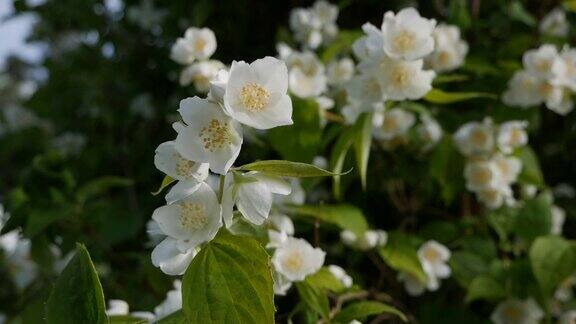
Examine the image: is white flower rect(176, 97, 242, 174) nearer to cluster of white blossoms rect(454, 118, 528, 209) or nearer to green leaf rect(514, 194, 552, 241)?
cluster of white blossoms rect(454, 118, 528, 209)

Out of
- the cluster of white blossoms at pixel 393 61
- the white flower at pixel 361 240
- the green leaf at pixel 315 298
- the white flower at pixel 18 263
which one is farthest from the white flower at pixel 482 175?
the white flower at pixel 18 263

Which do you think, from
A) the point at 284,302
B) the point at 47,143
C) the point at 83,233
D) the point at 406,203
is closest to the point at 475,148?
the point at 406,203

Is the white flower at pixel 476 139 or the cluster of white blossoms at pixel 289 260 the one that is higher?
the cluster of white blossoms at pixel 289 260

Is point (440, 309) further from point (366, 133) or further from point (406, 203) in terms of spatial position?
point (366, 133)

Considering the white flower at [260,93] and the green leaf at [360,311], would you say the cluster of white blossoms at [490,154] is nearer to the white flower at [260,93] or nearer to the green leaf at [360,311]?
the green leaf at [360,311]

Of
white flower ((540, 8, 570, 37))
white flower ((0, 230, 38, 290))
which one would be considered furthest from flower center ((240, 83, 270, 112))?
white flower ((0, 230, 38, 290))

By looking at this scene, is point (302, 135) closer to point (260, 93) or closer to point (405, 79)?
point (405, 79)
